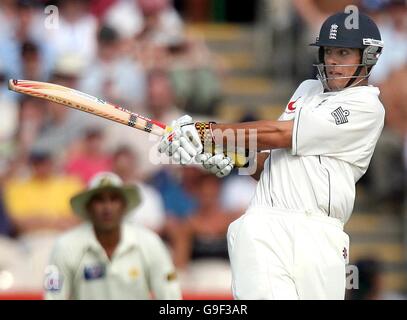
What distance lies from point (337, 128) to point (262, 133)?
1.44ft

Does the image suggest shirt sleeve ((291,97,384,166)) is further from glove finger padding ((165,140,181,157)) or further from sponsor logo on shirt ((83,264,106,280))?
sponsor logo on shirt ((83,264,106,280))

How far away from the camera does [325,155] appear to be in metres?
6.68

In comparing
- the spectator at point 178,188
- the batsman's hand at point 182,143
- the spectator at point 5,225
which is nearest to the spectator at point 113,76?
the spectator at point 178,188

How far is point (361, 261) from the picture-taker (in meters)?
11.1

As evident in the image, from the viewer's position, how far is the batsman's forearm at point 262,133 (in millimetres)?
6602

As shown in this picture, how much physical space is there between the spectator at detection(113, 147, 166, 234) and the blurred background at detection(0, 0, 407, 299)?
0.04 feet

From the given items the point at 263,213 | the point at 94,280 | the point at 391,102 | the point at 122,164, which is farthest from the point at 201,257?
the point at 263,213

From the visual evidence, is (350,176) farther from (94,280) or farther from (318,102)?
(94,280)

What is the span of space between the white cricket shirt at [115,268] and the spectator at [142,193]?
182 centimetres

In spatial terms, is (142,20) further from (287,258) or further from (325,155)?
(287,258)

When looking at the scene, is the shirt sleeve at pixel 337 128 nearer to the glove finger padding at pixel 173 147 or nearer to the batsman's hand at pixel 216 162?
the batsman's hand at pixel 216 162

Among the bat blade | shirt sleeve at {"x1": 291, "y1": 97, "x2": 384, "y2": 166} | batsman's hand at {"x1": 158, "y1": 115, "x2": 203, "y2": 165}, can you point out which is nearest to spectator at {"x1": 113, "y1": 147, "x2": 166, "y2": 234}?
the bat blade

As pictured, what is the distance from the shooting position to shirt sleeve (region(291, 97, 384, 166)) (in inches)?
260

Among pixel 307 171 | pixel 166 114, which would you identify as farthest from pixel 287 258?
pixel 166 114
